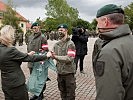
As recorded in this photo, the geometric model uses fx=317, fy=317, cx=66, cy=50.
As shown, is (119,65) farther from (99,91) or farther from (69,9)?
(69,9)

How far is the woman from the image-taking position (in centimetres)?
480

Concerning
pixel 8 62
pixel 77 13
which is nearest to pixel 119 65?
pixel 8 62

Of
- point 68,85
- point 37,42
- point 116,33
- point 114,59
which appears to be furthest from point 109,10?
Answer: point 37,42

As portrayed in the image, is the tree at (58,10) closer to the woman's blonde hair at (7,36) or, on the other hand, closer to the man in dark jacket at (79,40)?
the man in dark jacket at (79,40)

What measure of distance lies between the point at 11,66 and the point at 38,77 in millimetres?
2070

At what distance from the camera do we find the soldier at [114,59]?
2514 millimetres

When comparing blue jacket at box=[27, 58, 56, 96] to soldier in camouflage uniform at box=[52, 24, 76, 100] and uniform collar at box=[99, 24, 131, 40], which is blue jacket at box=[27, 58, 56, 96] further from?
uniform collar at box=[99, 24, 131, 40]

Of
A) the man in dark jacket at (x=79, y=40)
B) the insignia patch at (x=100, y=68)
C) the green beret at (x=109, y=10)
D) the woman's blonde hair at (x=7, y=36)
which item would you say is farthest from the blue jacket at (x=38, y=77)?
the man in dark jacket at (x=79, y=40)

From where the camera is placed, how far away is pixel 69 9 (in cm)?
9256

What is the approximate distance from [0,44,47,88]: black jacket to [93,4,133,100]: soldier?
230 cm

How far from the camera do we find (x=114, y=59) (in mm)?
2512

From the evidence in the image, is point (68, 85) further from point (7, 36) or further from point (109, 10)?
point (109, 10)

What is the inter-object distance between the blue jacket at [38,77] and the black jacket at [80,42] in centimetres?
453

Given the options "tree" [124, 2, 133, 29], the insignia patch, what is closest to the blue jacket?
the insignia patch
